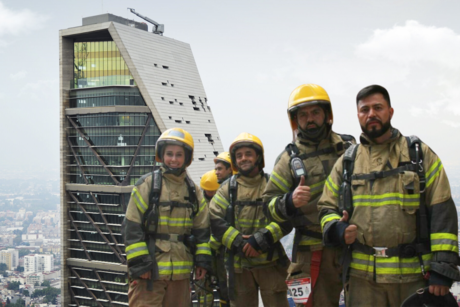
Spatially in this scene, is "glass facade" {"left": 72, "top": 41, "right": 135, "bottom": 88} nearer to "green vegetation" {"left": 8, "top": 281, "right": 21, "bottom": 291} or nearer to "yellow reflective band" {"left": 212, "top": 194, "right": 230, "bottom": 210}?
"green vegetation" {"left": 8, "top": 281, "right": 21, "bottom": 291}

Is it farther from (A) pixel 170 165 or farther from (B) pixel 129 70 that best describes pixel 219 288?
(B) pixel 129 70

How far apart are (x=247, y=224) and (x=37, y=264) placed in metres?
110

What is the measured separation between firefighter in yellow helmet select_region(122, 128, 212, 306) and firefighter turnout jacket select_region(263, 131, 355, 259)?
119 cm

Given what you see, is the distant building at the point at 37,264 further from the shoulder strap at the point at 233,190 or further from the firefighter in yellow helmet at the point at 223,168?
the shoulder strap at the point at 233,190

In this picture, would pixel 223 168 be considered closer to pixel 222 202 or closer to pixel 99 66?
pixel 222 202

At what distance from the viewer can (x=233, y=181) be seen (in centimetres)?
648

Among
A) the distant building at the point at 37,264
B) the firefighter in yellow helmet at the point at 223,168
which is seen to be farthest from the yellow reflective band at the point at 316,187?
the distant building at the point at 37,264

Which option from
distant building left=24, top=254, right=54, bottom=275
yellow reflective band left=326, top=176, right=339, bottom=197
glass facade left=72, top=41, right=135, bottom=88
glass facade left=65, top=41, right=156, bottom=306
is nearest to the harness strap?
yellow reflective band left=326, top=176, right=339, bottom=197

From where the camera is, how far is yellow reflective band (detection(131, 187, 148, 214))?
5855mm

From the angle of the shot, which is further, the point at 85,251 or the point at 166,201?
the point at 85,251

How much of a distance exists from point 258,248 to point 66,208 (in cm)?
6923

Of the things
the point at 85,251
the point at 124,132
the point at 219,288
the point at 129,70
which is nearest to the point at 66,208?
the point at 85,251

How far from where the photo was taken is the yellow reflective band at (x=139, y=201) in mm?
5855

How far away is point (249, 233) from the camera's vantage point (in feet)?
20.6
